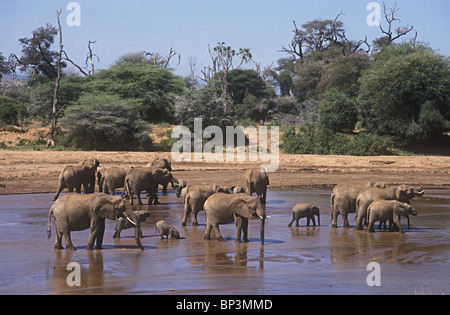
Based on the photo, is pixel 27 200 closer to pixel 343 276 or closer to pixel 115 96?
pixel 343 276

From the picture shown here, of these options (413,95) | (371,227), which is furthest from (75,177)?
(413,95)

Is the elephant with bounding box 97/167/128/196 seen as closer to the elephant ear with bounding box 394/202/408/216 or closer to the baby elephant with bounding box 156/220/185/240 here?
the baby elephant with bounding box 156/220/185/240

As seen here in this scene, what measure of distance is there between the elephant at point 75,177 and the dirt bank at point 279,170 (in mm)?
3542

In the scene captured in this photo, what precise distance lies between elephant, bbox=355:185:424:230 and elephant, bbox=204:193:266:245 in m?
3.14

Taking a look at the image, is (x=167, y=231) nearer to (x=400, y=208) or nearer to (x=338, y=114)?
(x=400, y=208)

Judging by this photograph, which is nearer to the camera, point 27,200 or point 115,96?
point 27,200

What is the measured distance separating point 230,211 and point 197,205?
2350 millimetres

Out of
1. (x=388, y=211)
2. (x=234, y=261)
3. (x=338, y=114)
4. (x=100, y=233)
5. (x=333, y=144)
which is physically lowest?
(x=234, y=261)

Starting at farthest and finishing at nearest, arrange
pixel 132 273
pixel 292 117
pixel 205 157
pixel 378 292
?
pixel 292 117
pixel 205 157
pixel 132 273
pixel 378 292

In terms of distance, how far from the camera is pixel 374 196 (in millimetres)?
13484

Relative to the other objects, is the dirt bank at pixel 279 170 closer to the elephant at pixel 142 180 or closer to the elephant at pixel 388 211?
the elephant at pixel 142 180
